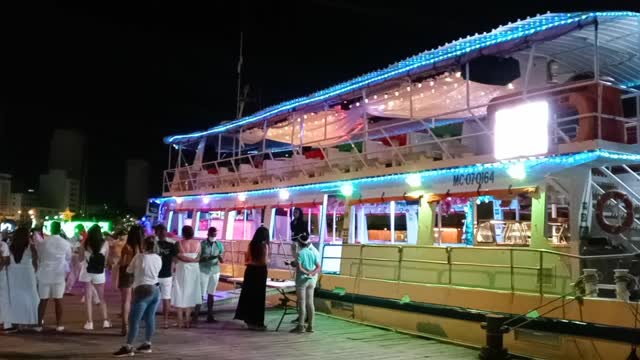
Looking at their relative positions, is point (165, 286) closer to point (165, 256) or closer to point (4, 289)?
point (165, 256)

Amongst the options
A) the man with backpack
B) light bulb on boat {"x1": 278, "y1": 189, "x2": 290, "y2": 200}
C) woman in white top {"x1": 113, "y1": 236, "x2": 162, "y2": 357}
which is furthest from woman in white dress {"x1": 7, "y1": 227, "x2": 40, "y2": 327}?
light bulb on boat {"x1": 278, "y1": 189, "x2": 290, "y2": 200}

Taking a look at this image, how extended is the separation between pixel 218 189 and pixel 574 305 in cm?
1386

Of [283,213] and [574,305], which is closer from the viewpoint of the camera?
[574,305]

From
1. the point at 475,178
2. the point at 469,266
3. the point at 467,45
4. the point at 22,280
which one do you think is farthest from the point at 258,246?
the point at 467,45

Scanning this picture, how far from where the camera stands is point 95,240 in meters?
10.4

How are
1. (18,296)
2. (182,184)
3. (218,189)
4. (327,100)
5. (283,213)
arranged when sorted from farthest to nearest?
(182,184)
(218,189)
(283,213)
(327,100)
(18,296)

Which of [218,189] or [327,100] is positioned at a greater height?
[327,100]

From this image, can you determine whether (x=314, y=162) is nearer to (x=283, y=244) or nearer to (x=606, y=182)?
(x=283, y=244)

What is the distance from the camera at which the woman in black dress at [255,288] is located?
11.4m

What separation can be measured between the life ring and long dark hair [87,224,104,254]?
838 cm

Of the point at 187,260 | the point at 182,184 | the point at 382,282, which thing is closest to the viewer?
the point at 187,260

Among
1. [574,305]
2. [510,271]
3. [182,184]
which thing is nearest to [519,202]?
[510,271]

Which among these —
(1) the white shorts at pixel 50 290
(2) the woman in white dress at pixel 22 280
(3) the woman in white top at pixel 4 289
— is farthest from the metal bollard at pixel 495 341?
(3) the woman in white top at pixel 4 289

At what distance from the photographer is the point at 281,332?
1099 centimetres
